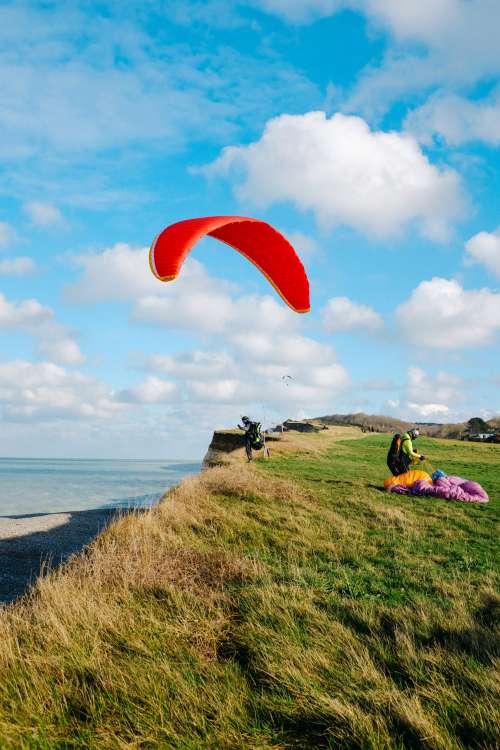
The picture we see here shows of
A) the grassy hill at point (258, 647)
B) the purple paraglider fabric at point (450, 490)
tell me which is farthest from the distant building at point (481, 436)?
the grassy hill at point (258, 647)

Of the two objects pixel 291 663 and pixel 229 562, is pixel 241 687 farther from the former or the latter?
pixel 229 562

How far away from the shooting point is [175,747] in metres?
3.82

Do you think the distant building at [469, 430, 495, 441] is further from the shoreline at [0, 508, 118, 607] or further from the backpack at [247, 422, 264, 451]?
the shoreline at [0, 508, 118, 607]

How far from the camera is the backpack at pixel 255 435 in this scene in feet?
80.5

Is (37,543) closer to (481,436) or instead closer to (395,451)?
(395,451)

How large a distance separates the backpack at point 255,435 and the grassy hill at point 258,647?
13806 millimetres

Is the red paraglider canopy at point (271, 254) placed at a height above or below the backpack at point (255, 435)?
above

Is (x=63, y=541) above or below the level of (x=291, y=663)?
below

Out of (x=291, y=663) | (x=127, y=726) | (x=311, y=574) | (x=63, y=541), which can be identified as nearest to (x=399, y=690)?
(x=291, y=663)

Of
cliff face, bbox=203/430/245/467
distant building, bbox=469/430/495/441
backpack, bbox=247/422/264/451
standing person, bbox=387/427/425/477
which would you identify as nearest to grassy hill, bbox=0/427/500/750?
standing person, bbox=387/427/425/477

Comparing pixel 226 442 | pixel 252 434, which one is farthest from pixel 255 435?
pixel 226 442

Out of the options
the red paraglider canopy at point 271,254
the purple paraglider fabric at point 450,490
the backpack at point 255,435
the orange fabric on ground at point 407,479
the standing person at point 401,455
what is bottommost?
the purple paraglider fabric at point 450,490

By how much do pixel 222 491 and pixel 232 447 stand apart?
64.1 ft

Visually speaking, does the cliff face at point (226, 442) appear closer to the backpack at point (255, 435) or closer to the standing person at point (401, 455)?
the backpack at point (255, 435)
